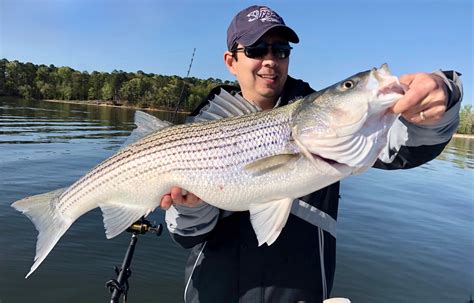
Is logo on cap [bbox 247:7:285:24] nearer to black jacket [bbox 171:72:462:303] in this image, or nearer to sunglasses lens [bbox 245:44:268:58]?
sunglasses lens [bbox 245:44:268:58]

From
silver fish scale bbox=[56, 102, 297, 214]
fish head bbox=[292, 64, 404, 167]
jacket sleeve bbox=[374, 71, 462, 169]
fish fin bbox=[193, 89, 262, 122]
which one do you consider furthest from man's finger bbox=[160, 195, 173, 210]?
jacket sleeve bbox=[374, 71, 462, 169]

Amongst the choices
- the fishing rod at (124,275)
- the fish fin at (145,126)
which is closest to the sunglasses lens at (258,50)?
the fish fin at (145,126)

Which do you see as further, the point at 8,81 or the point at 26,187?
the point at 8,81

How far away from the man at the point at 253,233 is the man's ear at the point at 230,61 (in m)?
0.12

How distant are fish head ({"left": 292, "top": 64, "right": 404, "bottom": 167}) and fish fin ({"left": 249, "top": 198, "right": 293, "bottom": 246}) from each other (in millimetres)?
455

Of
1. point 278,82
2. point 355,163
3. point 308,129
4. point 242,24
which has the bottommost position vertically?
point 355,163

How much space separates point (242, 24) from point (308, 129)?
1.46 m

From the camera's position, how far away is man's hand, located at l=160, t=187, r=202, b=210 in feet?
11.0

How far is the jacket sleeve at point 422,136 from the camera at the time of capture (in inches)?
97.6

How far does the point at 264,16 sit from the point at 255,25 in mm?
126

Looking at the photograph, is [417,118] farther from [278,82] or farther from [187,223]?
[187,223]

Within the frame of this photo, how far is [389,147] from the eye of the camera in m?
2.98

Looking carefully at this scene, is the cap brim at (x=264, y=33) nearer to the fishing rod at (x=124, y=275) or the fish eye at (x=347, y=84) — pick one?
the fish eye at (x=347, y=84)

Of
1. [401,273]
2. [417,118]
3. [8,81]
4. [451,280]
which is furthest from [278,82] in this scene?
[8,81]
